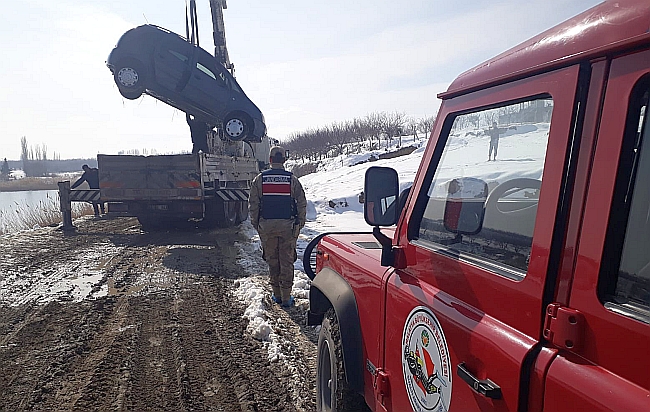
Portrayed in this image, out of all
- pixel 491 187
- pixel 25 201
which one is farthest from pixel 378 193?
pixel 25 201

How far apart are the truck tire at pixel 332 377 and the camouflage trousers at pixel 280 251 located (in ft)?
7.70

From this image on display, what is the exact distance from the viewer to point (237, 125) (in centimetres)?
1088

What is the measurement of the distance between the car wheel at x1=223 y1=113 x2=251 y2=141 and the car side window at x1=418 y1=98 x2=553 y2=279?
948 cm

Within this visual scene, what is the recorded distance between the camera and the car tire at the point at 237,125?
1084cm

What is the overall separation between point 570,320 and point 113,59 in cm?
948

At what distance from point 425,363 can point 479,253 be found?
1.47 ft

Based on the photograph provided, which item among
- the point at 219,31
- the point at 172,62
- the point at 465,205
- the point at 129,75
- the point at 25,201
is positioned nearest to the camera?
the point at 465,205

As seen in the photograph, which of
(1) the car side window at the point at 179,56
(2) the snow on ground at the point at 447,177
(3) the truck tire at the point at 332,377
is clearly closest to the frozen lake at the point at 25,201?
(2) the snow on ground at the point at 447,177

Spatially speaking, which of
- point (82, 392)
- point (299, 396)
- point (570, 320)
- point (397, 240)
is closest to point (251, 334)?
point (299, 396)

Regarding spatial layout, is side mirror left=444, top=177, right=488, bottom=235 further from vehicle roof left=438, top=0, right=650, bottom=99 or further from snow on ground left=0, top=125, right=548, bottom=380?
vehicle roof left=438, top=0, right=650, bottom=99

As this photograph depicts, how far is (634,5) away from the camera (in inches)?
42.3

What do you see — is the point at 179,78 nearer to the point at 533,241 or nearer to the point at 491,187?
the point at 491,187

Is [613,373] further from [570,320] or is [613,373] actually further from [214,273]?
[214,273]

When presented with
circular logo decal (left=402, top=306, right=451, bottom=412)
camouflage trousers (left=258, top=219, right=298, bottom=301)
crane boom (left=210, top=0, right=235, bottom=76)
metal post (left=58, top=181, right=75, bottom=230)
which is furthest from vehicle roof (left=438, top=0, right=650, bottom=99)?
crane boom (left=210, top=0, right=235, bottom=76)
